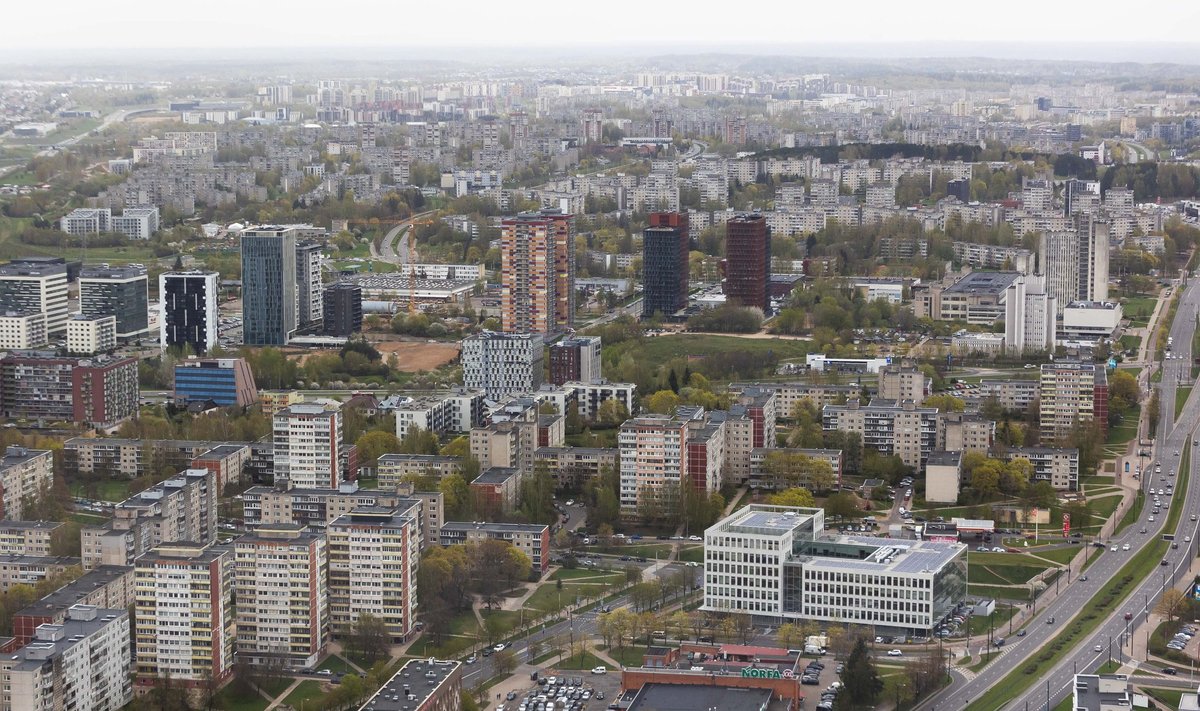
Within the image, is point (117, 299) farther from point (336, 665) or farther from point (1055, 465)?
point (336, 665)

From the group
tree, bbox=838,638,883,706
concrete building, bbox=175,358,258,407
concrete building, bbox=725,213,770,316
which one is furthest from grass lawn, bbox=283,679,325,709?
concrete building, bbox=725,213,770,316


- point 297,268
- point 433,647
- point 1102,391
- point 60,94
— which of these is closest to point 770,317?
point 297,268

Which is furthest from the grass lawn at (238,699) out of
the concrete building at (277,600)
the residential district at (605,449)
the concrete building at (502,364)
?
the concrete building at (502,364)

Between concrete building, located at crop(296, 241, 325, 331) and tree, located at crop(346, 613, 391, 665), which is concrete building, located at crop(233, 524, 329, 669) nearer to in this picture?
tree, located at crop(346, 613, 391, 665)

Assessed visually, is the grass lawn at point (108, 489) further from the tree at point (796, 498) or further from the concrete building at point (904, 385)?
the concrete building at point (904, 385)

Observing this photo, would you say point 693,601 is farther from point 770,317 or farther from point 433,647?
point 770,317

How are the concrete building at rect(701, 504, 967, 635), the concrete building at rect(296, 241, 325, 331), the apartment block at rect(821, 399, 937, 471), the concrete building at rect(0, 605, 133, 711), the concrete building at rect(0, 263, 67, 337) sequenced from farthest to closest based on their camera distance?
1. the concrete building at rect(296, 241, 325, 331)
2. the concrete building at rect(0, 263, 67, 337)
3. the apartment block at rect(821, 399, 937, 471)
4. the concrete building at rect(701, 504, 967, 635)
5. the concrete building at rect(0, 605, 133, 711)

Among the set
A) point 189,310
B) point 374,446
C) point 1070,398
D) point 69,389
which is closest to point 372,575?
point 374,446
